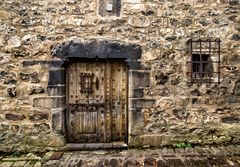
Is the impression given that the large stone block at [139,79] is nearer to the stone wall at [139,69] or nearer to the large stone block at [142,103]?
the stone wall at [139,69]

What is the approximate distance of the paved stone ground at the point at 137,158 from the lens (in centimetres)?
Result: 345

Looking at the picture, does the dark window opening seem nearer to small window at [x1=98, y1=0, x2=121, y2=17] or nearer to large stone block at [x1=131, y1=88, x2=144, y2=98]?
large stone block at [x1=131, y1=88, x2=144, y2=98]

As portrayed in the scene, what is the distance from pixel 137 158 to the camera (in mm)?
3654

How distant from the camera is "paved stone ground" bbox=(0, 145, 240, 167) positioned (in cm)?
345

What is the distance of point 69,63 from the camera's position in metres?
4.15

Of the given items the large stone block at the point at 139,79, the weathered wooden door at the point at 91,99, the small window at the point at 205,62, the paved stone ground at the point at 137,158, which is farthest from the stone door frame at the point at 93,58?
the small window at the point at 205,62

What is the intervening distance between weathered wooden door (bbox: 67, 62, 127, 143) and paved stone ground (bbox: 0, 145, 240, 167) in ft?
1.23

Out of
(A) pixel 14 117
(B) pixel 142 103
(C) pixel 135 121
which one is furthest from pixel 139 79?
(A) pixel 14 117

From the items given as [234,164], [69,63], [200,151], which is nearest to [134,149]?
[200,151]

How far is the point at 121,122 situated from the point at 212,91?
171 cm

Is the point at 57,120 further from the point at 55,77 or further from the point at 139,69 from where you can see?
the point at 139,69

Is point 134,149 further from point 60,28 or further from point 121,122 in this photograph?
point 60,28

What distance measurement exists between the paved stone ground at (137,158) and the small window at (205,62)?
3.97ft

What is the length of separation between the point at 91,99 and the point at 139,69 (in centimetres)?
100
